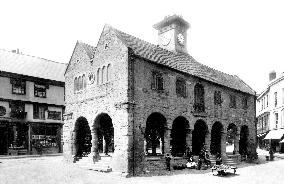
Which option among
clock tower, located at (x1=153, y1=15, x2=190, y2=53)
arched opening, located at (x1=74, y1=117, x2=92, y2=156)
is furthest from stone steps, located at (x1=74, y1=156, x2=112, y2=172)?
clock tower, located at (x1=153, y1=15, x2=190, y2=53)

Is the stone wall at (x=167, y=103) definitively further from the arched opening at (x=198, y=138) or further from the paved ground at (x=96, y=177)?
the paved ground at (x=96, y=177)

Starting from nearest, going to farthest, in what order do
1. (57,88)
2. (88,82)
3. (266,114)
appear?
(88,82)
(57,88)
(266,114)

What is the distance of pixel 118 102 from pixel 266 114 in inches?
1339

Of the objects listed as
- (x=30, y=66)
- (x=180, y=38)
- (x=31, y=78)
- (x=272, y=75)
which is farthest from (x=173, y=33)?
(x=272, y=75)

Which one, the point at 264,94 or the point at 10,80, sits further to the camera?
the point at 264,94

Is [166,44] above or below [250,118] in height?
above

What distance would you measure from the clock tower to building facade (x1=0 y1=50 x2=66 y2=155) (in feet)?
48.2

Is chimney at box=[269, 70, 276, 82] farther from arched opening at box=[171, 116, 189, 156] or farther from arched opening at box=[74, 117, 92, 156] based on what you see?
arched opening at box=[74, 117, 92, 156]

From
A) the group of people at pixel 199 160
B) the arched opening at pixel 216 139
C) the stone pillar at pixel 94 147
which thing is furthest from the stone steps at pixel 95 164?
the arched opening at pixel 216 139

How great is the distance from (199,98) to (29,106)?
20.2 metres

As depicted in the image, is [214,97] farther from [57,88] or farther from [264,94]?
[264,94]

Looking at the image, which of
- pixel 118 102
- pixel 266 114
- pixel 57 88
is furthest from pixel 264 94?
pixel 118 102

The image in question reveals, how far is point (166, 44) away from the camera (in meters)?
32.4

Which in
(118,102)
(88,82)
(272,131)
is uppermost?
(88,82)
